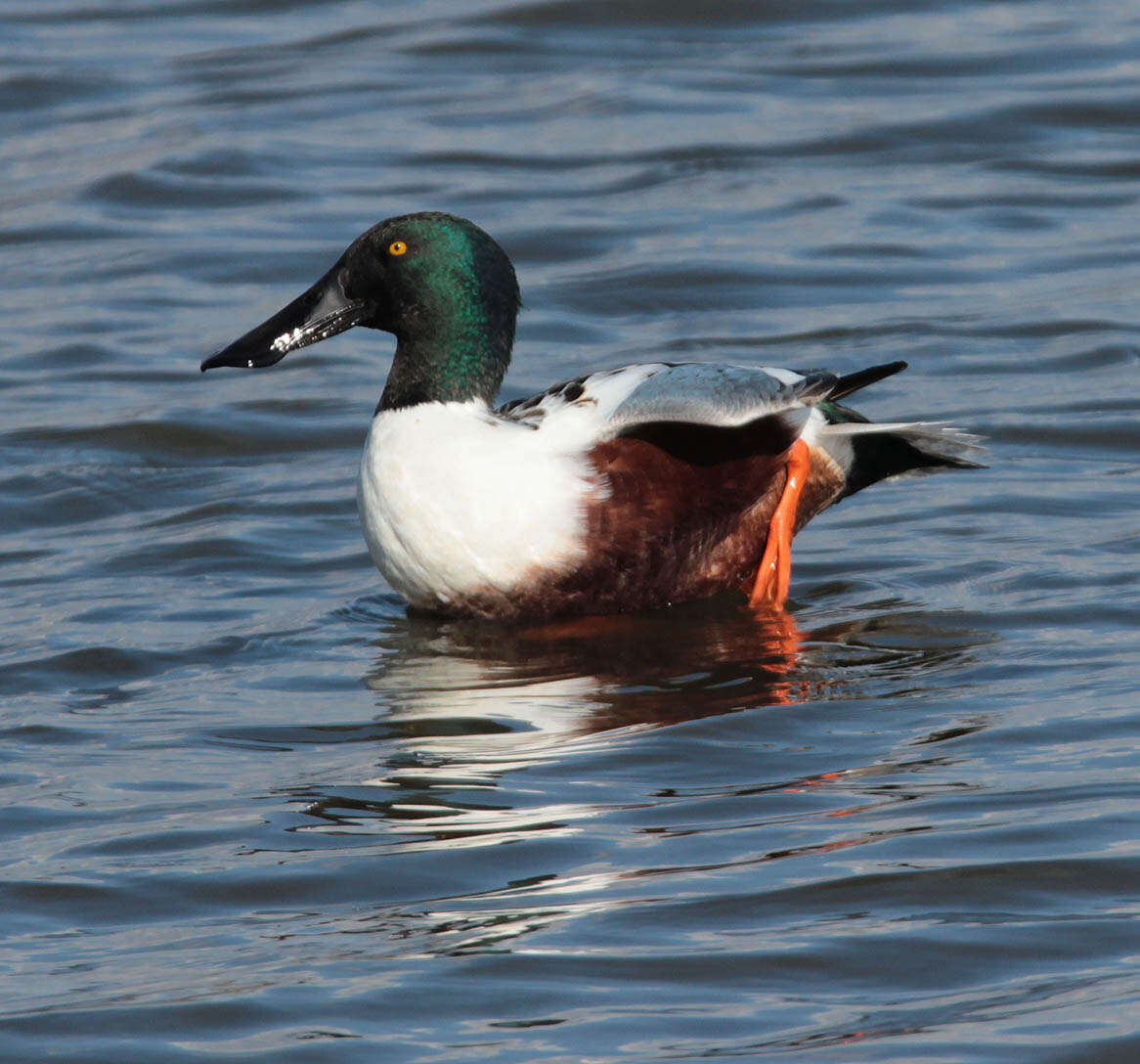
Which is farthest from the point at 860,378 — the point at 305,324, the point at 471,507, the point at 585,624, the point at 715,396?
the point at 305,324

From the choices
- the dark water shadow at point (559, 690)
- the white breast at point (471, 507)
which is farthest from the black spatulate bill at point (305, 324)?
the dark water shadow at point (559, 690)

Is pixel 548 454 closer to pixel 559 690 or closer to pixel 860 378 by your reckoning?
pixel 559 690

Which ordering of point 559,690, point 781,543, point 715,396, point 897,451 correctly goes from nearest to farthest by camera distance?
point 559,690 → point 715,396 → point 781,543 → point 897,451

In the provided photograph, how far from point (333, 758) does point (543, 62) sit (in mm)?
8908

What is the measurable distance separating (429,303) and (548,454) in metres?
0.73

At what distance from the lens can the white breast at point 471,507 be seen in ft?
20.7

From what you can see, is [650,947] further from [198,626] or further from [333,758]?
[198,626]

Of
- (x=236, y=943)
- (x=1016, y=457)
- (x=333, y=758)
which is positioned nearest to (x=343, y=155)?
(x=1016, y=457)

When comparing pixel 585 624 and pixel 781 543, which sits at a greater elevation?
pixel 781 543

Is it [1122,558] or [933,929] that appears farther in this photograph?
[1122,558]

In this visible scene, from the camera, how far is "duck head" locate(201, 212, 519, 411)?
6.77 meters

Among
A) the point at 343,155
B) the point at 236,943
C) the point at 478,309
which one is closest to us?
the point at 236,943

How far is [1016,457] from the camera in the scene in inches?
314

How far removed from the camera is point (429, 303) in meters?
6.83
